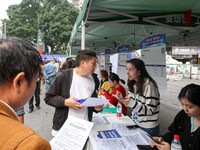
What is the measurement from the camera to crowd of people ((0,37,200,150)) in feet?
1.67

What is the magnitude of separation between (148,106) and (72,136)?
41.9 inches

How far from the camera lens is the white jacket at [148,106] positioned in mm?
1965

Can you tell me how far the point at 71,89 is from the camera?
1827mm

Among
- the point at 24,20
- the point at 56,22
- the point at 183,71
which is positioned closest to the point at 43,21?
the point at 56,22

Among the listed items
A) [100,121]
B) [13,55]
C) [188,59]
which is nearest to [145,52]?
[100,121]

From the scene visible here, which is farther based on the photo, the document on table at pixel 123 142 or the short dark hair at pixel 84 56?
the short dark hair at pixel 84 56

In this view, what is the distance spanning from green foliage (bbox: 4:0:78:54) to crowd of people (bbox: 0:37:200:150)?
30.5 m

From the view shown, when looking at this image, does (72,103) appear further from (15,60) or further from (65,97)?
(15,60)

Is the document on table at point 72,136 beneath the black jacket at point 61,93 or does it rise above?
beneath

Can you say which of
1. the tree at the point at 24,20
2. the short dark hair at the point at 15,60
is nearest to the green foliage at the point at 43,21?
the tree at the point at 24,20

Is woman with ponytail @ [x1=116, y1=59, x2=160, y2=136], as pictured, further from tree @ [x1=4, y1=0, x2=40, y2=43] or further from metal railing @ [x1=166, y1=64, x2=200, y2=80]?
tree @ [x1=4, y1=0, x2=40, y2=43]

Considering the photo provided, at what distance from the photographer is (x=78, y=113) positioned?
184 cm

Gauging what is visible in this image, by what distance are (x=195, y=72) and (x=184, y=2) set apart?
58.3 feet

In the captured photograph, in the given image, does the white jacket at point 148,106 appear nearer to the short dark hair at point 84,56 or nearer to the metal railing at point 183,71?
the short dark hair at point 84,56
